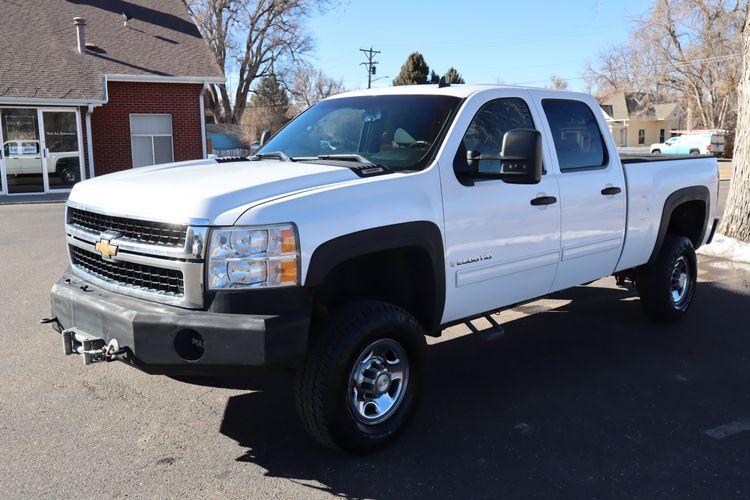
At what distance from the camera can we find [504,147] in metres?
4.18

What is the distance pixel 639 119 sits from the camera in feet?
236

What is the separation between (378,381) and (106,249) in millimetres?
1666

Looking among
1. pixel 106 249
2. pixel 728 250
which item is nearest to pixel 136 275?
pixel 106 249

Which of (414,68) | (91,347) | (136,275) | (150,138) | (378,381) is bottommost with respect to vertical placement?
(378,381)

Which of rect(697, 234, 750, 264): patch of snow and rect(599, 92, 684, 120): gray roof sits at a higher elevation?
rect(599, 92, 684, 120): gray roof

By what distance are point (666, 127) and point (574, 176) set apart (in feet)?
255

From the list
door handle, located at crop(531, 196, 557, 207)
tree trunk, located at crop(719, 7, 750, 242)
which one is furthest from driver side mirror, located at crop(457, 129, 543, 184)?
tree trunk, located at crop(719, 7, 750, 242)

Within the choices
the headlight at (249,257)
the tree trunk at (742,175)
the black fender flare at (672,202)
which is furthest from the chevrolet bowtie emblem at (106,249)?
the tree trunk at (742,175)

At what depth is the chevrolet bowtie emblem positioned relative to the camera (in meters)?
3.76

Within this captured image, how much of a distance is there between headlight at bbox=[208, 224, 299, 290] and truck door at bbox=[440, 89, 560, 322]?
1.16 metres

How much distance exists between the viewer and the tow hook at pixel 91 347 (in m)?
3.53

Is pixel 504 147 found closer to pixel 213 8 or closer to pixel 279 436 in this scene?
pixel 279 436

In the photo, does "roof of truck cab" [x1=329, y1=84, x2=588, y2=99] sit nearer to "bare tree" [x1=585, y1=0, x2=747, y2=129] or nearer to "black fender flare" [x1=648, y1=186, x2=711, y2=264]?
"black fender flare" [x1=648, y1=186, x2=711, y2=264]

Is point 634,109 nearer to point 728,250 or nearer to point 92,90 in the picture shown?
point 92,90
